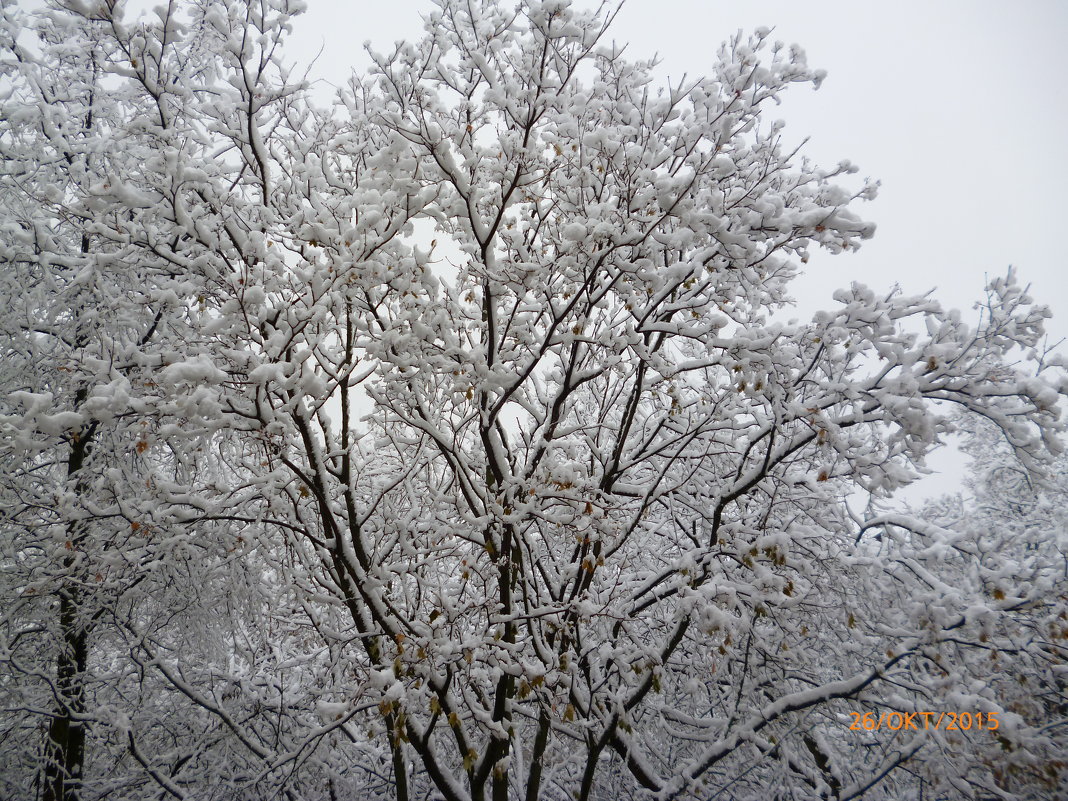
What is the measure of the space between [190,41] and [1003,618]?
7239 mm

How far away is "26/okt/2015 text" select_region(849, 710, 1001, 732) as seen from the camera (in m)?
2.76

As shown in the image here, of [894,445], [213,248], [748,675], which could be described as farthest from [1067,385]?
[213,248]

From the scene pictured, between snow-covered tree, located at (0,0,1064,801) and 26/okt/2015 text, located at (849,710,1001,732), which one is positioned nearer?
26/okt/2015 text, located at (849,710,1001,732)

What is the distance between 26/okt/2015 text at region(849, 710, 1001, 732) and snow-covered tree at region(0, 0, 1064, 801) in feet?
0.35

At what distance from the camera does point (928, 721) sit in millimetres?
3078

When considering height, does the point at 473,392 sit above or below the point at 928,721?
above

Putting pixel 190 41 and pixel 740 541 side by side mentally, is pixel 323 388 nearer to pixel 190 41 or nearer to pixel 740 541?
pixel 740 541

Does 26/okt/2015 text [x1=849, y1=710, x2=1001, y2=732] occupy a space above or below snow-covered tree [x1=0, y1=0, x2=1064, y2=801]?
below

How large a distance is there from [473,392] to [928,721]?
10.8 feet

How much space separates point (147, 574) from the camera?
4258 mm

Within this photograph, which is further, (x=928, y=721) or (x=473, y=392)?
(x=473, y=392)

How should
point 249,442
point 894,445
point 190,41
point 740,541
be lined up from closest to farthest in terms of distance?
point 894,445, point 740,541, point 249,442, point 190,41

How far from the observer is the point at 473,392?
4.04m

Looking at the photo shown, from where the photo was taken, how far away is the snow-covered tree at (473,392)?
3.32m
